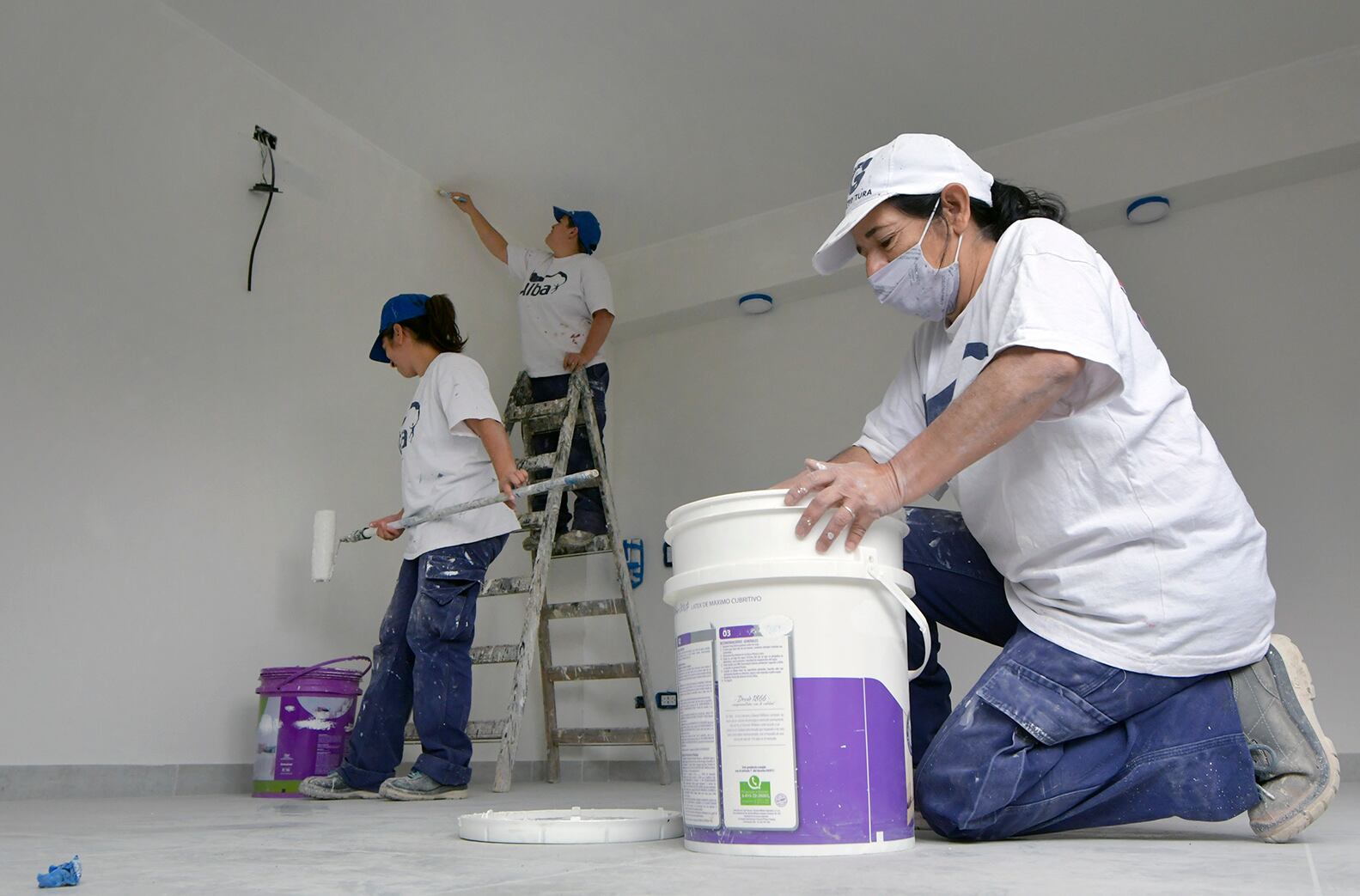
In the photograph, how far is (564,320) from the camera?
4039mm

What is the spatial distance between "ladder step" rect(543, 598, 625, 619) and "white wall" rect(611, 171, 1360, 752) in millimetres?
619

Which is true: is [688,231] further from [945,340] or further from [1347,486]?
[945,340]

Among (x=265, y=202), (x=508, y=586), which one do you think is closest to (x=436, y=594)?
(x=508, y=586)

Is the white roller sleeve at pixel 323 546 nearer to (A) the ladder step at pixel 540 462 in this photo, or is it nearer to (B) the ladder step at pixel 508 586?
(B) the ladder step at pixel 508 586

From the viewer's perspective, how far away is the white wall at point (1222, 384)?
337cm

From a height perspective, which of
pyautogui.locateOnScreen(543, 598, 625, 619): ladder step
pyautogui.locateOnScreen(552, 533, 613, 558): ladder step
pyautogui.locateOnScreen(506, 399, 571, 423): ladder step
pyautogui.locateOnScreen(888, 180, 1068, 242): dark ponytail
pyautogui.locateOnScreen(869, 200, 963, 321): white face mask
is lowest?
pyautogui.locateOnScreen(543, 598, 625, 619): ladder step

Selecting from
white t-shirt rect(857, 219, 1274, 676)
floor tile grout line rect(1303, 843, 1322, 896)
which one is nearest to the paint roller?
white t-shirt rect(857, 219, 1274, 676)

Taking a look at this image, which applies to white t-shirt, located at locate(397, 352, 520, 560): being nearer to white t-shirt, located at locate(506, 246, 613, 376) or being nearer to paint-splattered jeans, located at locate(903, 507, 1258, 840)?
white t-shirt, located at locate(506, 246, 613, 376)

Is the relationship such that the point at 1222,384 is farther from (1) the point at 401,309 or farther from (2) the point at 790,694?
(2) the point at 790,694

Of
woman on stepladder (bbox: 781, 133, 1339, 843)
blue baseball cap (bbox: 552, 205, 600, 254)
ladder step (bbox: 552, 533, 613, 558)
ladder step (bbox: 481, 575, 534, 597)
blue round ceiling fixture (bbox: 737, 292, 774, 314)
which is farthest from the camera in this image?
blue round ceiling fixture (bbox: 737, 292, 774, 314)

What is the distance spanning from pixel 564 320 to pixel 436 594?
64.2 inches

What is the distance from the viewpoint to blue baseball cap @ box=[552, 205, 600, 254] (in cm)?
408

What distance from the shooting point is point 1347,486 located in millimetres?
3363

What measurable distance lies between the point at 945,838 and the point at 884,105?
2953mm
